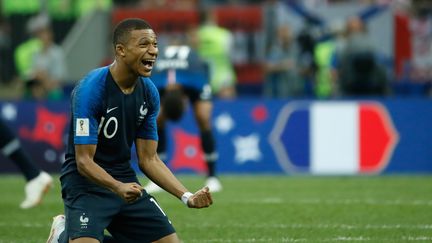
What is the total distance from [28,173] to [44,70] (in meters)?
7.08

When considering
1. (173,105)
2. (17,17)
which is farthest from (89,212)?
(17,17)

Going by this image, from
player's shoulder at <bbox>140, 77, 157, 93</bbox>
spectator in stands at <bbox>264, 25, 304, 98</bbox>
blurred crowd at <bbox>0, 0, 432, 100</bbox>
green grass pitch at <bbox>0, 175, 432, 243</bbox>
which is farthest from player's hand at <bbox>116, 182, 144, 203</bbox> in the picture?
spectator in stands at <bbox>264, 25, 304, 98</bbox>

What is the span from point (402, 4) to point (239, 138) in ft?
25.3

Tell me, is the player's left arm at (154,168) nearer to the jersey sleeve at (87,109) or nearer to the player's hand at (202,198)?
the player's hand at (202,198)

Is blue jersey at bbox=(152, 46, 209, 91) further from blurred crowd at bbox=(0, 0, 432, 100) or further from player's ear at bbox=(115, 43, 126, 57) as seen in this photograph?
player's ear at bbox=(115, 43, 126, 57)

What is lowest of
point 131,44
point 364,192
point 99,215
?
point 364,192

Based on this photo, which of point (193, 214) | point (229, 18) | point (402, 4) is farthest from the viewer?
point (402, 4)

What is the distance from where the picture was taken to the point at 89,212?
6785mm

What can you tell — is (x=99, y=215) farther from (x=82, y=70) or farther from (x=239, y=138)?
(x=82, y=70)

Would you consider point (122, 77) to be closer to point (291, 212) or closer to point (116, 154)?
point (116, 154)

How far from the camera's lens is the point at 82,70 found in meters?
20.8

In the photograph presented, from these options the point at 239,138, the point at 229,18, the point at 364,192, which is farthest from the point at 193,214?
A: the point at 229,18

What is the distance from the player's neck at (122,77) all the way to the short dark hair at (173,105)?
534 cm

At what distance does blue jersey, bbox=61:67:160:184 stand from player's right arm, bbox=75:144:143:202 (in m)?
0.06
